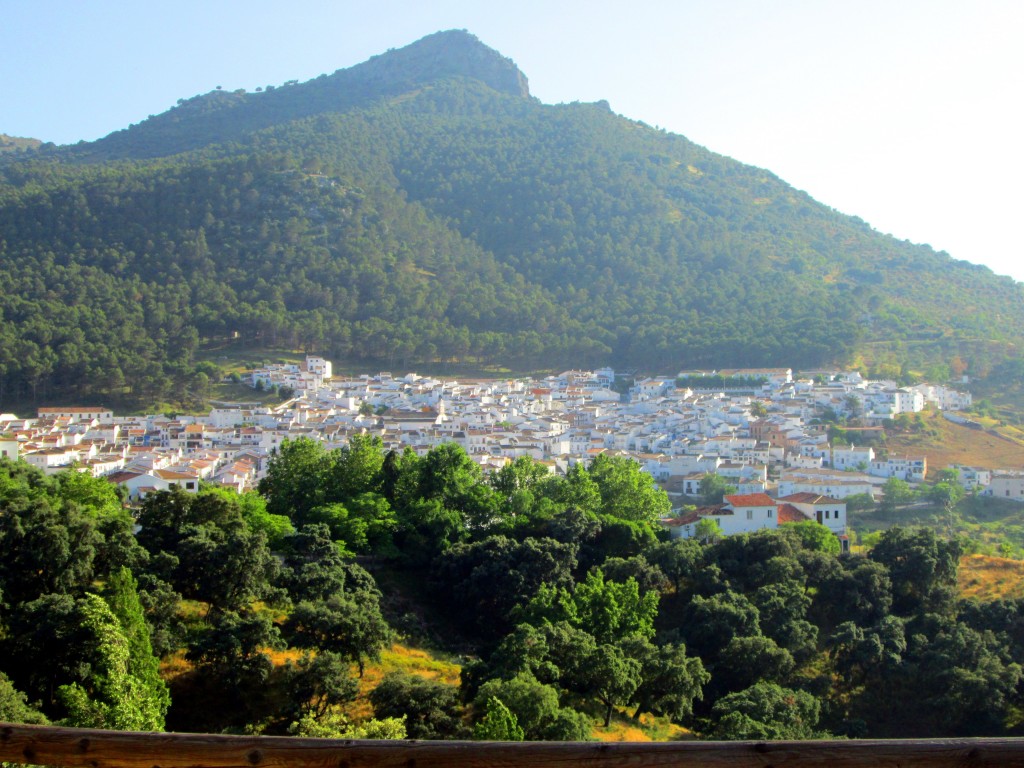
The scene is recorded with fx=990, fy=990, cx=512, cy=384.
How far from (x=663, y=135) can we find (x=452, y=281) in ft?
162

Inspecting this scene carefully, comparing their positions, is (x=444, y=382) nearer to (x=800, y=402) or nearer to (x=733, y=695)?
(x=800, y=402)

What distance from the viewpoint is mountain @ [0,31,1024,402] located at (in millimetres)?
55312

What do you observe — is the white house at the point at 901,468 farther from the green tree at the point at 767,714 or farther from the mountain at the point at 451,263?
the green tree at the point at 767,714

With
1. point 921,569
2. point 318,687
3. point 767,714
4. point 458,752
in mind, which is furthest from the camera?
point 921,569

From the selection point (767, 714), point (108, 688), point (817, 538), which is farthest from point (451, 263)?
point (108, 688)

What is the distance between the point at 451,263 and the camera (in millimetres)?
73062

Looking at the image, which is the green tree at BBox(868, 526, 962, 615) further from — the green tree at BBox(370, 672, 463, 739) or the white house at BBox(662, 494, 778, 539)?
the green tree at BBox(370, 672, 463, 739)

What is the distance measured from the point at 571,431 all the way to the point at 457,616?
88.3 feet

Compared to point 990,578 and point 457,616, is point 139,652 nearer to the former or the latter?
point 457,616

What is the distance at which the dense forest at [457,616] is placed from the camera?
12.0 meters

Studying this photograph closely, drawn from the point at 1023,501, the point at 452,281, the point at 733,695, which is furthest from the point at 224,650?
the point at 452,281

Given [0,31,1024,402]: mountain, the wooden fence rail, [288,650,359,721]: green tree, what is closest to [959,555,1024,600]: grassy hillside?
[288,650,359,721]: green tree

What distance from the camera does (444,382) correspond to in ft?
177

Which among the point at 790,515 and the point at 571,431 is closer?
the point at 790,515
